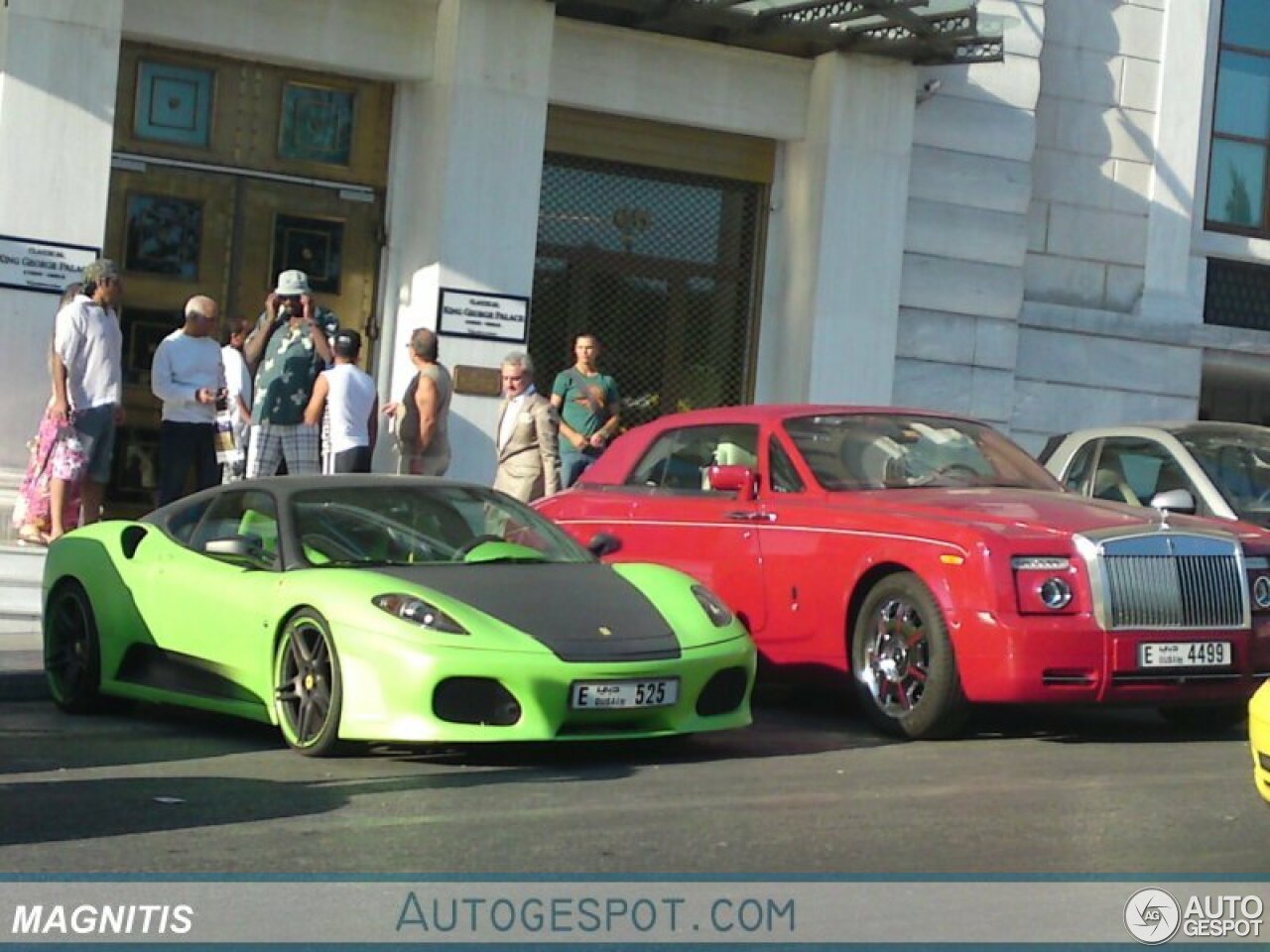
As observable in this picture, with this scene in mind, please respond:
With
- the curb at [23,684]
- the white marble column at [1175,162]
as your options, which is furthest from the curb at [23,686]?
the white marble column at [1175,162]

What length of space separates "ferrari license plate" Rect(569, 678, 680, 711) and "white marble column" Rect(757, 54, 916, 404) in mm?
9993

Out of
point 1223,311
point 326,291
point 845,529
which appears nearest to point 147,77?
point 326,291

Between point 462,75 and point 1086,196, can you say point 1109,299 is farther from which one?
point 462,75

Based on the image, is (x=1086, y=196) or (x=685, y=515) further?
(x=1086, y=196)

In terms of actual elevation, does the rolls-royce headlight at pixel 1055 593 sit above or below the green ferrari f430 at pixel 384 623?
above

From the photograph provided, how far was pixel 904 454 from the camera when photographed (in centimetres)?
1196

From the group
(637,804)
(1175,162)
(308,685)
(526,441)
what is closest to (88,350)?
(526,441)

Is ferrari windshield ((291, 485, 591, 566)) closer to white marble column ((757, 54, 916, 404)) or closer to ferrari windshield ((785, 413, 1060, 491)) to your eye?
ferrari windshield ((785, 413, 1060, 491))

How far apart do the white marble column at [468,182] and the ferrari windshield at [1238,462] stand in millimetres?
6072

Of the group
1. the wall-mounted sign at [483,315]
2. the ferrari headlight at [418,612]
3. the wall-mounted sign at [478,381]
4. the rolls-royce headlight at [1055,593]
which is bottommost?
the ferrari headlight at [418,612]

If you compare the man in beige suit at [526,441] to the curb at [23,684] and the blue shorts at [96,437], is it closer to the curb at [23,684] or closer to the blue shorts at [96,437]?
the blue shorts at [96,437]

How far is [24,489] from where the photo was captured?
1517 centimetres

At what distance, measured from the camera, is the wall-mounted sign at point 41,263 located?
16.4 m

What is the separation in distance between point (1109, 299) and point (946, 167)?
2.42 meters
